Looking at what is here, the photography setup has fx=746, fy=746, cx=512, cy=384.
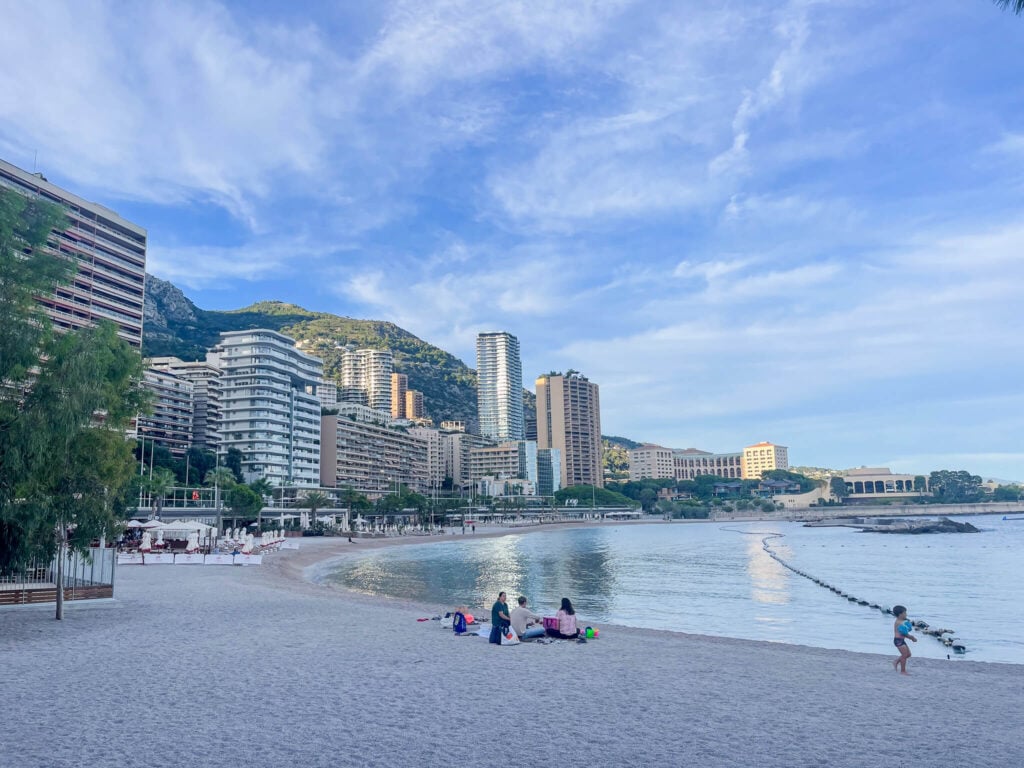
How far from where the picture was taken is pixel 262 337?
127 meters

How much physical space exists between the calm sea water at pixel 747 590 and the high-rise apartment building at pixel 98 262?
58524mm

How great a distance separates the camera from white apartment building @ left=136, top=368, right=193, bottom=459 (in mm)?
125312

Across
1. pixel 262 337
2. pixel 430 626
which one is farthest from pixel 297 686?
pixel 262 337

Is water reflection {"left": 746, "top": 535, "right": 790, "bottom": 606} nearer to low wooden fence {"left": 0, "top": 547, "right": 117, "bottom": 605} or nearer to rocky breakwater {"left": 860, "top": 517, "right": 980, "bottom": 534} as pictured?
low wooden fence {"left": 0, "top": 547, "right": 117, "bottom": 605}

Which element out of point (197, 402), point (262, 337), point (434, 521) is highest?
point (262, 337)

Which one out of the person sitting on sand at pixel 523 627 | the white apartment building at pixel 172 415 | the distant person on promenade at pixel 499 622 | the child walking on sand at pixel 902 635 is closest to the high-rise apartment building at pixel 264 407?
the white apartment building at pixel 172 415

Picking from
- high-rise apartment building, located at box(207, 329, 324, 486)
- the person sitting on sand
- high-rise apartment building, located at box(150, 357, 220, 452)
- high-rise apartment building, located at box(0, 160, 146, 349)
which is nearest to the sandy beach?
the person sitting on sand

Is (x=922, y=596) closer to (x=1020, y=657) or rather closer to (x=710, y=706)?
(x=1020, y=657)

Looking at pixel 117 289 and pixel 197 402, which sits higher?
pixel 117 289

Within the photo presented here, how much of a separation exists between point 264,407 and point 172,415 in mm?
19348

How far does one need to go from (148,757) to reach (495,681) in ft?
17.8

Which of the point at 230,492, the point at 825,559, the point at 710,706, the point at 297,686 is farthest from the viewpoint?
the point at 230,492

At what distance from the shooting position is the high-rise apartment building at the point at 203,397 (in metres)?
137

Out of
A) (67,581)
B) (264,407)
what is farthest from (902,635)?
(264,407)
